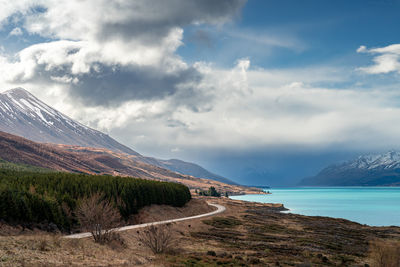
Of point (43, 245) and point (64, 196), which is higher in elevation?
point (64, 196)

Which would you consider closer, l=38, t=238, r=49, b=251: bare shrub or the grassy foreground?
the grassy foreground

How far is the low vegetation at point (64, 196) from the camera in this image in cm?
4969

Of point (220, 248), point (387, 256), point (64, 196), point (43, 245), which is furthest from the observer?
point (64, 196)

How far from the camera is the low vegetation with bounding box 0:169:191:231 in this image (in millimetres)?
49688

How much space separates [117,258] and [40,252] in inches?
269

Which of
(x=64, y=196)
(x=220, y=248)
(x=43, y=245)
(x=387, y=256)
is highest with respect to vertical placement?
(x=64, y=196)

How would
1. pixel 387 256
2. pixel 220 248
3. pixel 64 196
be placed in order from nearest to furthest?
pixel 387 256
pixel 220 248
pixel 64 196

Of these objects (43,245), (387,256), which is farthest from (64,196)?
(387,256)

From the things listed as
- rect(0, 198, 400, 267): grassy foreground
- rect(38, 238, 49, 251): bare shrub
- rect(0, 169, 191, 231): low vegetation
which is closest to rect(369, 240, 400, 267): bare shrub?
rect(0, 198, 400, 267): grassy foreground

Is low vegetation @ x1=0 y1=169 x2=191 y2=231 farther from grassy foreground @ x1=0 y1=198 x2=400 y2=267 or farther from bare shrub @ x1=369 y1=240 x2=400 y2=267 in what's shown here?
bare shrub @ x1=369 y1=240 x2=400 y2=267

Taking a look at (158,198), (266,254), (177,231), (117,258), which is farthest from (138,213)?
(117,258)

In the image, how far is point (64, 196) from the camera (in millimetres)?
61781

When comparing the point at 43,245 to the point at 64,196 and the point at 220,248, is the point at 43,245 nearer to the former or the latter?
the point at 220,248

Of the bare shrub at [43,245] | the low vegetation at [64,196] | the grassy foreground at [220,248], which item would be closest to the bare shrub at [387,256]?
the grassy foreground at [220,248]
